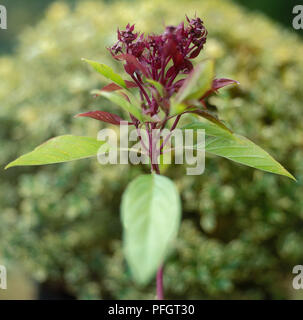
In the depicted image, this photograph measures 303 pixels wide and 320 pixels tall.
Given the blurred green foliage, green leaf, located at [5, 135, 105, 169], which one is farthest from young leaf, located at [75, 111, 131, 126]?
the blurred green foliage

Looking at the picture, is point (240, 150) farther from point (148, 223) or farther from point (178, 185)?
point (178, 185)

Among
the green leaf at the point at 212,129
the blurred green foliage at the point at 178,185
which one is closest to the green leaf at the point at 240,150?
the green leaf at the point at 212,129

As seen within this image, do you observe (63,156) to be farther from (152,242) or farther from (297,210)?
(297,210)

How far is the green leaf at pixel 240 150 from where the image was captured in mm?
551

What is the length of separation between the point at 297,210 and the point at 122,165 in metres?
0.60

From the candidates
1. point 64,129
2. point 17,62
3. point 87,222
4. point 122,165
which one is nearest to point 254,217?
point 122,165

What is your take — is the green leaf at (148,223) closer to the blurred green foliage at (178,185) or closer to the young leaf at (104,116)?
the young leaf at (104,116)

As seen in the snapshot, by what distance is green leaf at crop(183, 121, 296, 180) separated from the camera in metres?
0.55

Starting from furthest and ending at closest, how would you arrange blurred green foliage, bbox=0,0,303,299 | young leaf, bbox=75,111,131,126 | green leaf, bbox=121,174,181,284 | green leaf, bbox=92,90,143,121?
blurred green foliage, bbox=0,0,303,299, young leaf, bbox=75,111,131,126, green leaf, bbox=92,90,143,121, green leaf, bbox=121,174,181,284

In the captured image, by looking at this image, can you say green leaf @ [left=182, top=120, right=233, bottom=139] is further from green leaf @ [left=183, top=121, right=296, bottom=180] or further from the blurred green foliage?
the blurred green foliage

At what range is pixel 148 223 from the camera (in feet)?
1.28

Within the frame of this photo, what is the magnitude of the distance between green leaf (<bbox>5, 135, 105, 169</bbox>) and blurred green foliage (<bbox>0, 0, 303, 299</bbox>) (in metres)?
0.62

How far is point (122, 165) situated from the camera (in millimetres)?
1206

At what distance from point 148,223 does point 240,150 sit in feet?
0.78
